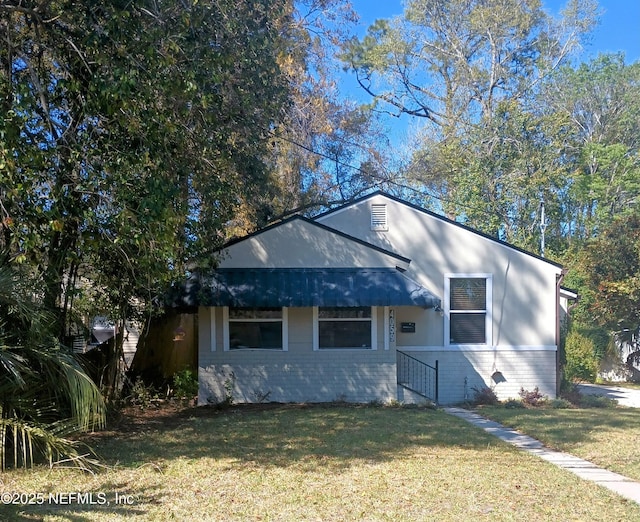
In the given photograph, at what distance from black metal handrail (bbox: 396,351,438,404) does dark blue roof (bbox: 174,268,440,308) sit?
1.73 metres

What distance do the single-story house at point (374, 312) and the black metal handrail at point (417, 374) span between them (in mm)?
26

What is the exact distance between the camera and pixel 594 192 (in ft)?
86.4

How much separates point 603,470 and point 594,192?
21.6 meters

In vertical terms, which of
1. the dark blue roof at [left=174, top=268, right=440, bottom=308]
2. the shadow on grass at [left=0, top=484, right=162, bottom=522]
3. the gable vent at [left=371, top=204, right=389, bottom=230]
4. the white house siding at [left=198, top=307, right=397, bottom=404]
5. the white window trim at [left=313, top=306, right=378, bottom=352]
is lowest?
the shadow on grass at [left=0, top=484, right=162, bottom=522]

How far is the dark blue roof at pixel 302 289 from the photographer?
12.0 m

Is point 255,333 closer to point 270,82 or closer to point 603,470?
point 270,82

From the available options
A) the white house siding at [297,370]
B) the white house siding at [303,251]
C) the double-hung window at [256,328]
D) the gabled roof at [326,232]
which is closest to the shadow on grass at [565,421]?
the white house siding at [297,370]

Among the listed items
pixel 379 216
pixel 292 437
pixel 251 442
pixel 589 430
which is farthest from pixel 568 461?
pixel 379 216

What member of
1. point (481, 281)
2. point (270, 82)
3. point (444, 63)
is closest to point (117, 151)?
point (270, 82)

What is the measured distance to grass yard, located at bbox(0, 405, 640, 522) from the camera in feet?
18.0

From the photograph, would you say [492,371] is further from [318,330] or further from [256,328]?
[256,328]

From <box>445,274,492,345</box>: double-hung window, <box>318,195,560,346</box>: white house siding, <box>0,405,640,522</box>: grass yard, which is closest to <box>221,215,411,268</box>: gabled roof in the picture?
<box>318,195,560,346</box>: white house siding

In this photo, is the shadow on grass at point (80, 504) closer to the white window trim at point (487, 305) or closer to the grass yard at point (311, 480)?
the grass yard at point (311, 480)

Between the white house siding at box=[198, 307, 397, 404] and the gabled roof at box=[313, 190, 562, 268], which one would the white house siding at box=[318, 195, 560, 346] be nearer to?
the gabled roof at box=[313, 190, 562, 268]
